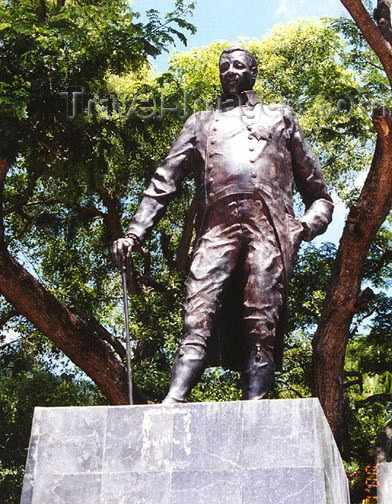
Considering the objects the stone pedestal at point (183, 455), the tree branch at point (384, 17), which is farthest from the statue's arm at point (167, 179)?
the tree branch at point (384, 17)

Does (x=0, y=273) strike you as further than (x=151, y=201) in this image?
Yes

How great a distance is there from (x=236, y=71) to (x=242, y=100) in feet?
0.60

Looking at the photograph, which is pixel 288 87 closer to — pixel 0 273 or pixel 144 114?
pixel 144 114

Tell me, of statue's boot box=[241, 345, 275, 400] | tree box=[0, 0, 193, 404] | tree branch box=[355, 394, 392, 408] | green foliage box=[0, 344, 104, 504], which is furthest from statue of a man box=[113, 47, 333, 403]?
green foliage box=[0, 344, 104, 504]

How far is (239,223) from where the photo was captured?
218 inches

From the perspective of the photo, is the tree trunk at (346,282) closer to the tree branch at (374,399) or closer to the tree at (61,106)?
the tree at (61,106)

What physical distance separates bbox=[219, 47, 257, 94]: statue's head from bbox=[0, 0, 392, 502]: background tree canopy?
544cm

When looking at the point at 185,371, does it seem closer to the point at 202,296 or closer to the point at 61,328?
the point at 202,296

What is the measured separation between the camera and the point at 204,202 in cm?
570

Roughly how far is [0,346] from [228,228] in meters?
11.4

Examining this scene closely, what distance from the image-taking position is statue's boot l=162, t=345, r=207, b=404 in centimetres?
502

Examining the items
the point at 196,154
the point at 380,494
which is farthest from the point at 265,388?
the point at 380,494

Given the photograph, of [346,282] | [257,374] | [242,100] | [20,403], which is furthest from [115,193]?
[257,374]

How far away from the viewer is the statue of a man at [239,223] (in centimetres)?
531
